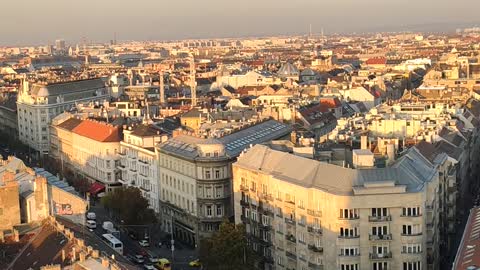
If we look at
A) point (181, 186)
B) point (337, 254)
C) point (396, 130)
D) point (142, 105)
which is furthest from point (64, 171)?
point (337, 254)

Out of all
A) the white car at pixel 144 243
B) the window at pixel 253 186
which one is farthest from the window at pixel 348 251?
the white car at pixel 144 243

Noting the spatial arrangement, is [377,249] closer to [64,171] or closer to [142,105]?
[64,171]

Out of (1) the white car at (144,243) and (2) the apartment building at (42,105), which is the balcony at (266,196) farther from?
(2) the apartment building at (42,105)

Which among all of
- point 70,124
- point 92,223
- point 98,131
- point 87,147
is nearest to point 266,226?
point 92,223

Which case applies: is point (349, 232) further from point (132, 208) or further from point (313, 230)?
point (132, 208)

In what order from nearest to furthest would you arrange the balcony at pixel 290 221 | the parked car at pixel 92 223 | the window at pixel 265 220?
the balcony at pixel 290 221, the window at pixel 265 220, the parked car at pixel 92 223

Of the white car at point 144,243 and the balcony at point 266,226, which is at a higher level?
the balcony at point 266,226
